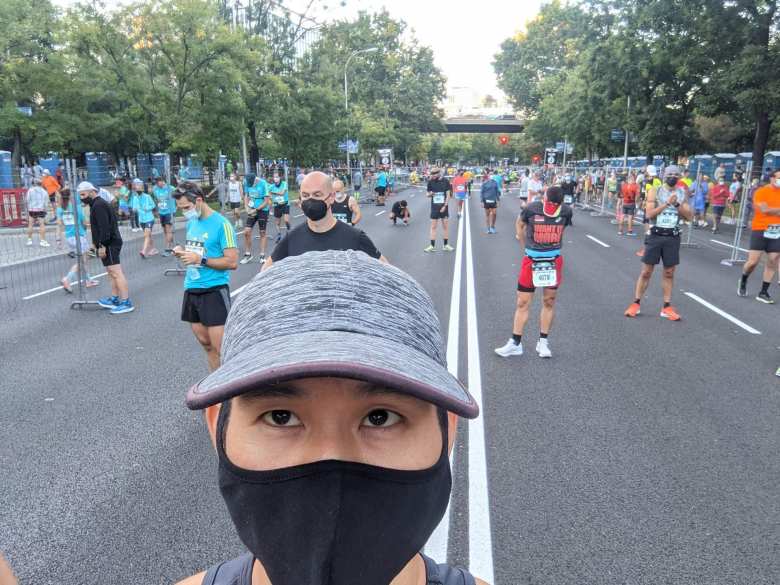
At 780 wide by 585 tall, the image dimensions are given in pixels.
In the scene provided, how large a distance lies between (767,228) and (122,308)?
9.91 metres

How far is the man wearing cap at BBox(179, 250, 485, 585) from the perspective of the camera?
0.94 m

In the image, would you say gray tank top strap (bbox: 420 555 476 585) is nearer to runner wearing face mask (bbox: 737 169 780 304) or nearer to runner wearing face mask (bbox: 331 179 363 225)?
runner wearing face mask (bbox: 331 179 363 225)

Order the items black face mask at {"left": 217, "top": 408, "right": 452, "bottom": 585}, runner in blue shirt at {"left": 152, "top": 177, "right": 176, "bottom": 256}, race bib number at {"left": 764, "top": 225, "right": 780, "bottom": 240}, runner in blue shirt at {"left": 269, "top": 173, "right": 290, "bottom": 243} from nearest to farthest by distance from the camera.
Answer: black face mask at {"left": 217, "top": 408, "right": 452, "bottom": 585} < race bib number at {"left": 764, "top": 225, "right": 780, "bottom": 240} < runner in blue shirt at {"left": 152, "top": 177, "right": 176, "bottom": 256} < runner in blue shirt at {"left": 269, "top": 173, "right": 290, "bottom": 243}

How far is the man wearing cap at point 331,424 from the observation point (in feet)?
3.09

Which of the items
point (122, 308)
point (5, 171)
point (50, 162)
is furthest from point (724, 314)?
point (50, 162)

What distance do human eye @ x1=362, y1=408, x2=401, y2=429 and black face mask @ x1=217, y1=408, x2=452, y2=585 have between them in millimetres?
67

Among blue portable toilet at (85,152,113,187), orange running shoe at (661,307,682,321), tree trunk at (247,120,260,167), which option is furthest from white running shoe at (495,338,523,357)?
blue portable toilet at (85,152,113,187)

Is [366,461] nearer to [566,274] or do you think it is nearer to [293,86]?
[566,274]

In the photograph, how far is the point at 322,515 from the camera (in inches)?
39.4

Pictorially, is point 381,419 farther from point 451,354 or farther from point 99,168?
point 99,168

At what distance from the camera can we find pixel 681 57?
2192 centimetres

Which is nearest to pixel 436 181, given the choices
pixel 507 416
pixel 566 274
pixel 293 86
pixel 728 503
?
pixel 566 274

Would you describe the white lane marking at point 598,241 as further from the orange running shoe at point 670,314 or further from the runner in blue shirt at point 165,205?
the runner in blue shirt at point 165,205

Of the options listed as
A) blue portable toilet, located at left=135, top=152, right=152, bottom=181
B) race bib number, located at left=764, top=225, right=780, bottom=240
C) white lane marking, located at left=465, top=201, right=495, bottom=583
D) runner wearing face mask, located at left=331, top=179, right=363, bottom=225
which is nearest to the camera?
white lane marking, located at left=465, top=201, right=495, bottom=583
